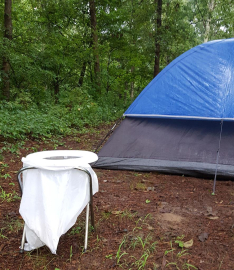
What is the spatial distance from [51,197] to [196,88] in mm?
3126

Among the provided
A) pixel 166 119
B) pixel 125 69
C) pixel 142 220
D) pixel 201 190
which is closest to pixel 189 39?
pixel 125 69

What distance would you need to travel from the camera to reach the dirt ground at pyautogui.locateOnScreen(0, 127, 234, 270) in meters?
1.92

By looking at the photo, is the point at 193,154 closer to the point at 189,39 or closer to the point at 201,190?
A: the point at 201,190

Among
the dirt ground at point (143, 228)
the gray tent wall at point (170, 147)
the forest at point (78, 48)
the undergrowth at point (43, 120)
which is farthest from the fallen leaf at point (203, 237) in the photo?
the forest at point (78, 48)

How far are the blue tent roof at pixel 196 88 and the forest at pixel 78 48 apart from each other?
2.96 metres

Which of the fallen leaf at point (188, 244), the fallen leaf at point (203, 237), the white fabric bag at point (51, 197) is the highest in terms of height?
the white fabric bag at point (51, 197)

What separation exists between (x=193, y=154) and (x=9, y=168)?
2.76 m

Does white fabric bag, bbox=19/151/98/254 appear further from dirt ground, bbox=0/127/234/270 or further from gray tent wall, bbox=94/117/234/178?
gray tent wall, bbox=94/117/234/178

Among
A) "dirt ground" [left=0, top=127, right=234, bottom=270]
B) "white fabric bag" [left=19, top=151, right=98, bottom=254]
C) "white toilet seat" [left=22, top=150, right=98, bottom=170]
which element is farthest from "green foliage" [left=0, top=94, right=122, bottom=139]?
"white fabric bag" [left=19, top=151, right=98, bottom=254]

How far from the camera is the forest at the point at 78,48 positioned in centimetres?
793

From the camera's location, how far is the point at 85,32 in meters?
11.7

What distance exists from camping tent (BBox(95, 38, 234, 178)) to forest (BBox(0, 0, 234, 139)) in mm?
2710

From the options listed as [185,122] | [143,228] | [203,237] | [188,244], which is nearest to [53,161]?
[143,228]

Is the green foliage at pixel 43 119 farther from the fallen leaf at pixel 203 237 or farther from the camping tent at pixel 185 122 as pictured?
the fallen leaf at pixel 203 237
